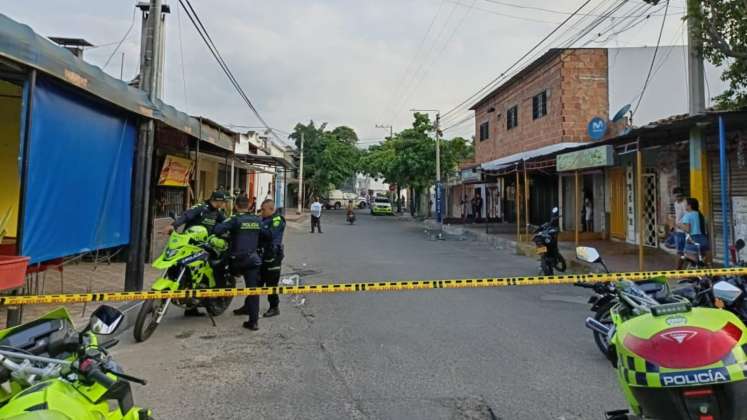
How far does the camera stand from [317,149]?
46938 millimetres

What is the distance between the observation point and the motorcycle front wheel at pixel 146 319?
5.33m

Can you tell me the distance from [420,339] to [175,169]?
8.40 meters

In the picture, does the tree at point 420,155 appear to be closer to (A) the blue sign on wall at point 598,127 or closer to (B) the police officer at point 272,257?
(A) the blue sign on wall at point 598,127

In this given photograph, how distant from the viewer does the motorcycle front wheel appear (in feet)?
17.5

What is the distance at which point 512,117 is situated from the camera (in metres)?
22.8

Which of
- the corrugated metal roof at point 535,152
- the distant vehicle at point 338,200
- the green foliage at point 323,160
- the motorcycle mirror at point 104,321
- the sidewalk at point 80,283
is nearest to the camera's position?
the motorcycle mirror at point 104,321

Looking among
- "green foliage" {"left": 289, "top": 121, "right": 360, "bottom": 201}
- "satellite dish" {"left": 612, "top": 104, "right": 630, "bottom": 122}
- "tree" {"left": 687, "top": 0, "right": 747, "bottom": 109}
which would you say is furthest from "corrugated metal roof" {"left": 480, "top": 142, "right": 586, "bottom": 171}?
"green foliage" {"left": 289, "top": 121, "right": 360, "bottom": 201}

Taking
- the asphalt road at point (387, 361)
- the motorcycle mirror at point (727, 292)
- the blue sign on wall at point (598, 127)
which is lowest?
the asphalt road at point (387, 361)

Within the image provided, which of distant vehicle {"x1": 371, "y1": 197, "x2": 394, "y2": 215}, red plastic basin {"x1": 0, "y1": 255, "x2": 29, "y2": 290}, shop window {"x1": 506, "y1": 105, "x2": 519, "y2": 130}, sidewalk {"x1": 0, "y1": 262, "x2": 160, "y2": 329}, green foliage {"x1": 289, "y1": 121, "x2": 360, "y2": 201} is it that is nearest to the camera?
red plastic basin {"x1": 0, "y1": 255, "x2": 29, "y2": 290}

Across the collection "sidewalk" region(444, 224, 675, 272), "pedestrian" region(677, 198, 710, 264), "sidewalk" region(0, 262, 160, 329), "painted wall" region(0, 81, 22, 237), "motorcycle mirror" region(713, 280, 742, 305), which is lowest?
"sidewalk" region(0, 262, 160, 329)

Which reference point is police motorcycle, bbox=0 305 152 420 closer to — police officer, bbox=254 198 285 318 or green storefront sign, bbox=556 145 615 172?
police officer, bbox=254 198 285 318

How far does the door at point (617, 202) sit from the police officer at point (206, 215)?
515 inches

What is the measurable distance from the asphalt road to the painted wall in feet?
10.7

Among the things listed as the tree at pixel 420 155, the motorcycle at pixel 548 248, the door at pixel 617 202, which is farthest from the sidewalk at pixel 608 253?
the tree at pixel 420 155
